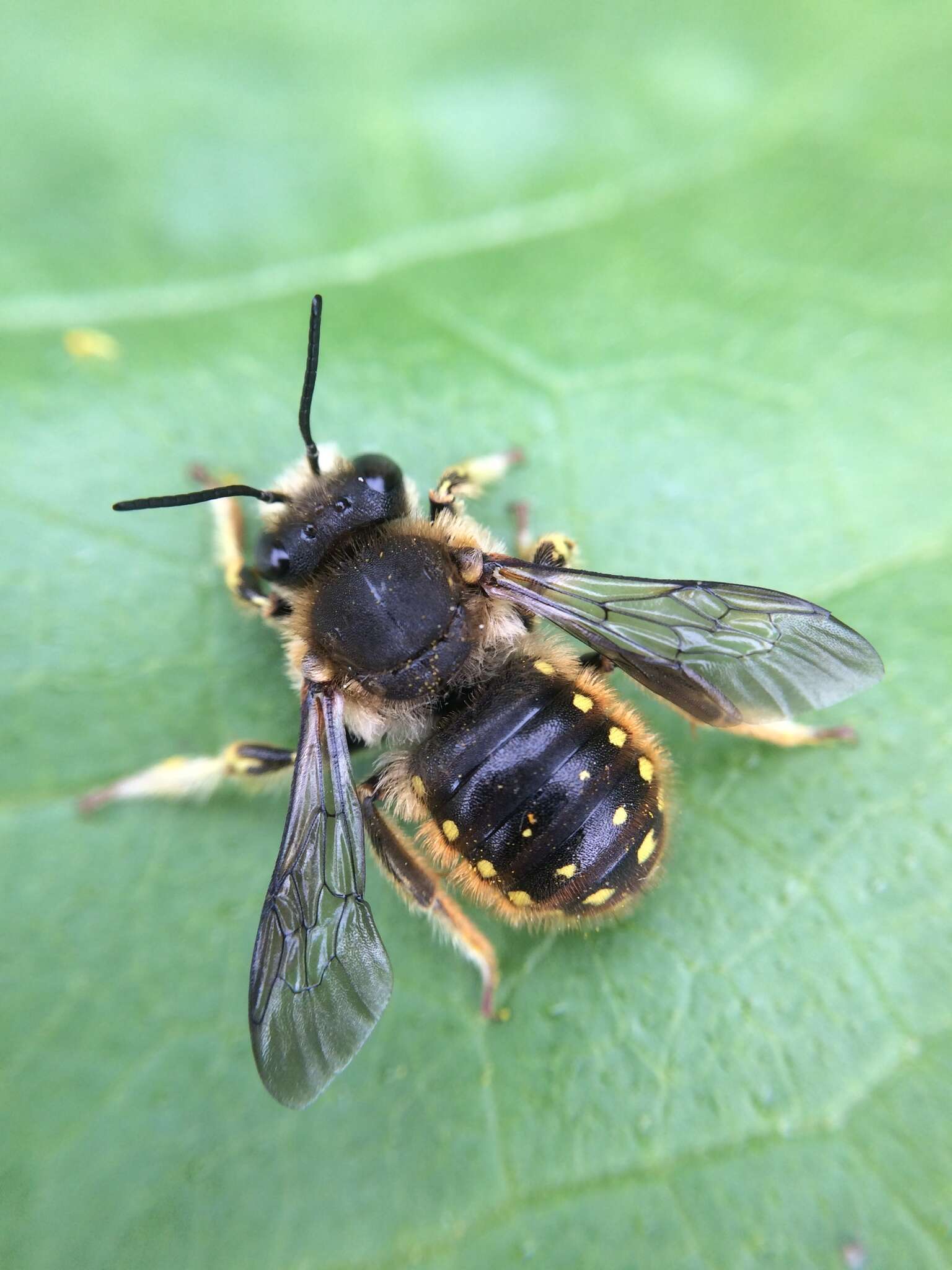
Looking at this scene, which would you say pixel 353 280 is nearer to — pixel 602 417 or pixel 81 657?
pixel 602 417

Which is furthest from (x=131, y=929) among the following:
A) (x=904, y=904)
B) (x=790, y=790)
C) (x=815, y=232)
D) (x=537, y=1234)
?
(x=815, y=232)

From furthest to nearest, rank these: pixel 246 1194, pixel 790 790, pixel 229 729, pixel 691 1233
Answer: pixel 229 729
pixel 790 790
pixel 246 1194
pixel 691 1233

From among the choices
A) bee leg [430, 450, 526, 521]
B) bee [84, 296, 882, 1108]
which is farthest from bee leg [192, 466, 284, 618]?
bee leg [430, 450, 526, 521]

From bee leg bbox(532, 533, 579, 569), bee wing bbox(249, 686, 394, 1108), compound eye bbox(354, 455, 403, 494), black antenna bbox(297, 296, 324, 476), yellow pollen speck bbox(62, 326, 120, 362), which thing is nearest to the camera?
bee wing bbox(249, 686, 394, 1108)

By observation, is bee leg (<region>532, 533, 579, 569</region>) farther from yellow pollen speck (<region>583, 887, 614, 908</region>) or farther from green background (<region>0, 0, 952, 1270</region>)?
yellow pollen speck (<region>583, 887, 614, 908</region>)

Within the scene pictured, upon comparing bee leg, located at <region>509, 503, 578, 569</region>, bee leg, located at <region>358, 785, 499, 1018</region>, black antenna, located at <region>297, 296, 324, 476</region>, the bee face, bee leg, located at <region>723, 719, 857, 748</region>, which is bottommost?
bee leg, located at <region>358, 785, 499, 1018</region>

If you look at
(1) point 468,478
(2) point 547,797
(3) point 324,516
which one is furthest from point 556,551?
(2) point 547,797
